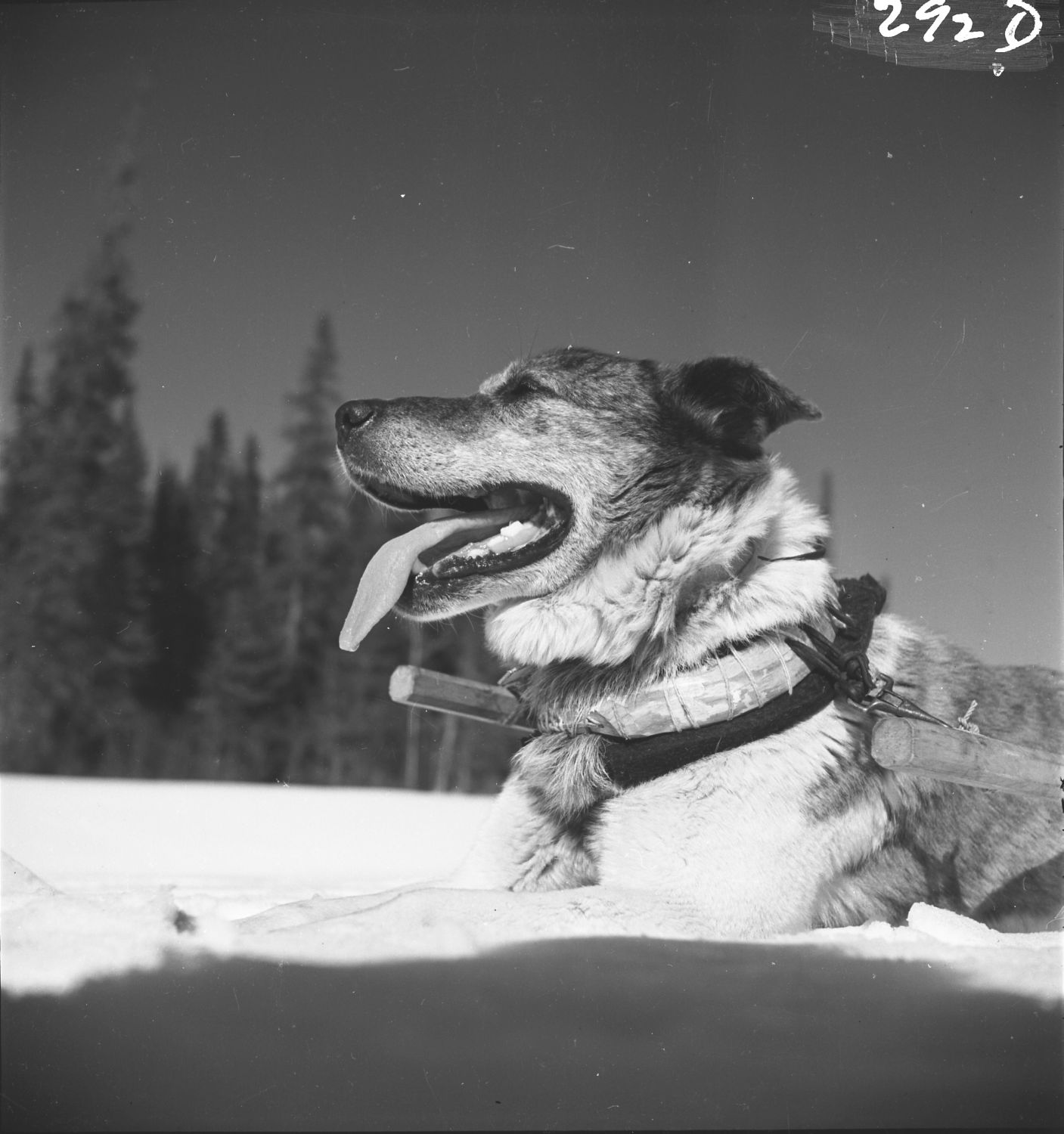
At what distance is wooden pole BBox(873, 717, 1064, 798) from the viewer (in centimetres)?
257

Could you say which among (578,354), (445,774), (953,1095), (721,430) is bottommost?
(445,774)

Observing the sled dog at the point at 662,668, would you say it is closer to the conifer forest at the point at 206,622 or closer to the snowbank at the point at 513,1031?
the snowbank at the point at 513,1031

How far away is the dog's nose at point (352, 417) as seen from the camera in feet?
11.5

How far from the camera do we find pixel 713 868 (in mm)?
2758

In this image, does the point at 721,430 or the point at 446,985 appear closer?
the point at 446,985

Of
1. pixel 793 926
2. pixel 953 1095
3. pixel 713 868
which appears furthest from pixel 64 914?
pixel 953 1095

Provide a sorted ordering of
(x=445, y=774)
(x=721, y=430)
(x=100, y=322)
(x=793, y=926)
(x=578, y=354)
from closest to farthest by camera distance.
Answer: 1. (x=793, y=926)
2. (x=721, y=430)
3. (x=578, y=354)
4. (x=100, y=322)
5. (x=445, y=774)

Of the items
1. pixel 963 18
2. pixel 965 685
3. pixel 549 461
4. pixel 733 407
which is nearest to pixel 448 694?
pixel 549 461

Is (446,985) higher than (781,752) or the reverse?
the reverse

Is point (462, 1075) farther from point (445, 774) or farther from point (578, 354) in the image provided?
point (445, 774)

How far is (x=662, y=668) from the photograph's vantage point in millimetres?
3111

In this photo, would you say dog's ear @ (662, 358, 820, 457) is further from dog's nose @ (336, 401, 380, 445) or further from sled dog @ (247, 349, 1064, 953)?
dog's nose @ (336, 401, 380, 445)

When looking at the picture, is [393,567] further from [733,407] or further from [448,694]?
[733,407]

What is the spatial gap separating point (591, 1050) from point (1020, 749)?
1.50m
